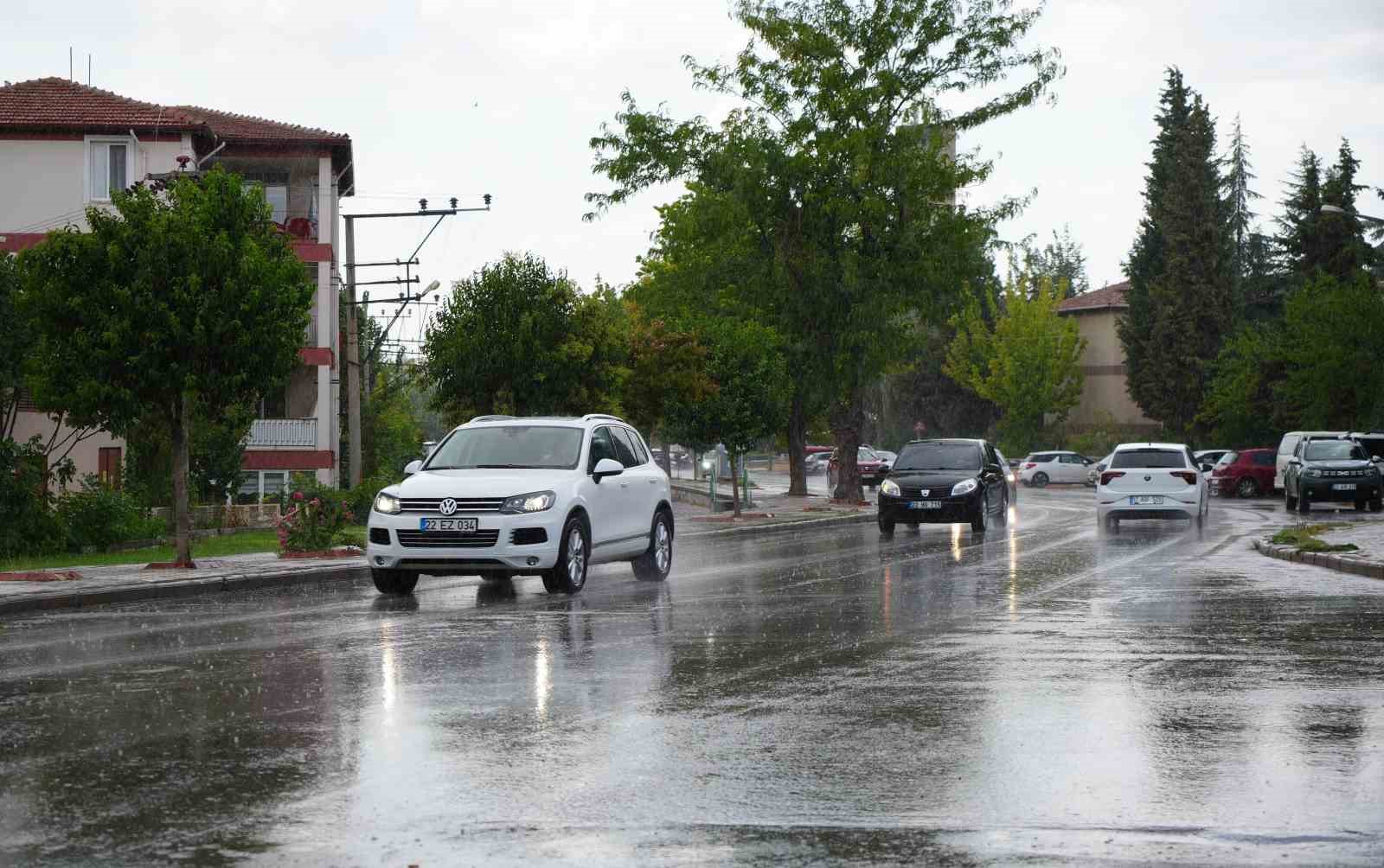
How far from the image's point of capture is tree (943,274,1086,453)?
88.2 meters

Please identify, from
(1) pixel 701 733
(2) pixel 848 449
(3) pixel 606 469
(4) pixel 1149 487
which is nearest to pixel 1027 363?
(2) pixel 848 449

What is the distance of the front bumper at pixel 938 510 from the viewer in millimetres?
29156

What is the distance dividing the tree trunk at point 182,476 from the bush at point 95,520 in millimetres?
4087

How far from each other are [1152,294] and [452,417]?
50.2m

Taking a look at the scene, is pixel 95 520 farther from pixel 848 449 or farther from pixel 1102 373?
pixel 1102 373

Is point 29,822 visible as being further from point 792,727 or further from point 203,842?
point 792,727

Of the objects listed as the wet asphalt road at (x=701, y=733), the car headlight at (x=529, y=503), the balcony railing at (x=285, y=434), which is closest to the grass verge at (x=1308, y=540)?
the wet asphalt road at (x=701, y=733)

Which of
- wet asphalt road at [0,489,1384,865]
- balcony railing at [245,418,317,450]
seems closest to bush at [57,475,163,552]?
wet asphalt road at [0,489,1384,865]

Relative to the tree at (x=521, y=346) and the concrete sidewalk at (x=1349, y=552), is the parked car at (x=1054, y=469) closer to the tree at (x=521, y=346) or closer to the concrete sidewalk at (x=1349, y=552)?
the concrete sidewalk at (x=1349, y=552)

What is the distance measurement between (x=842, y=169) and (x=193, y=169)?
1653cm

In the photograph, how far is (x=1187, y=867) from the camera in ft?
17.6

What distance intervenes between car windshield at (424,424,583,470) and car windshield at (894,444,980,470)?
530 inches

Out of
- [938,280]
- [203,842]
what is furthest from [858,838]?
[938,280]

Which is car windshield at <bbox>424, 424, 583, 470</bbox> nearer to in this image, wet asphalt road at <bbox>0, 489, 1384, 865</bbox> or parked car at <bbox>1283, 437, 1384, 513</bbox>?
wet asphalt road at <bbox>0, 489, 1384, 865</bbox>
